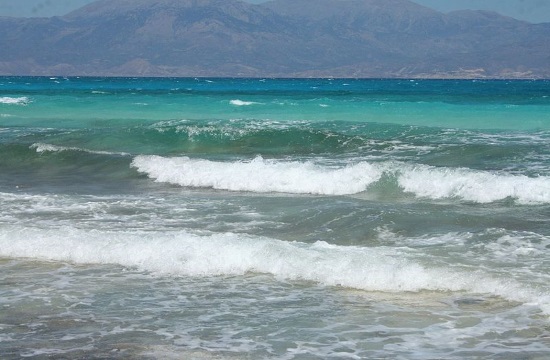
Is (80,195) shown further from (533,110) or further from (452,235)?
(533,110)

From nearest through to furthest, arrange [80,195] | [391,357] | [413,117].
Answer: [391,357], [80,195], [413,117]

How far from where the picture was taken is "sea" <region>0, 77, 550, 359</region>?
820cm

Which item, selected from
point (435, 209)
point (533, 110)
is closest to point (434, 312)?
→ point (435, 209)

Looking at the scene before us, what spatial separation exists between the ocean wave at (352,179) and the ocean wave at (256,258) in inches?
215

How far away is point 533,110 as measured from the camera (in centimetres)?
4562

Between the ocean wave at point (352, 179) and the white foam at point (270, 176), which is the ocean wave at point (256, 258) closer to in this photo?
the ocean wave at point (352, 179)

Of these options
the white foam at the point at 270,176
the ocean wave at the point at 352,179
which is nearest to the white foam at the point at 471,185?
the ocean wave at the point at 352,179

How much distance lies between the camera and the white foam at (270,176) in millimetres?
18406

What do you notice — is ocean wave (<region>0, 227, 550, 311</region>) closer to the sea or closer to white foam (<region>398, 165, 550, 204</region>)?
the sea

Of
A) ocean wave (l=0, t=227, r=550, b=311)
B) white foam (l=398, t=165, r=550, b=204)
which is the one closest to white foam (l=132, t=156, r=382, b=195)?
white foam (l=398, t=165, r=550, b=204)

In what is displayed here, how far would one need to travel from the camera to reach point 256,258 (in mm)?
11164

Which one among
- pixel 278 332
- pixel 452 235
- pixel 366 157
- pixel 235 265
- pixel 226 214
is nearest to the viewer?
pixel 278 332

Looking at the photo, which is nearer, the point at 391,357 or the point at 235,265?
the point at 391,357

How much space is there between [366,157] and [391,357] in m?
16.2
